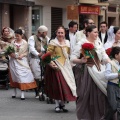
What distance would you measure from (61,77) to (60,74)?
7 centimetres

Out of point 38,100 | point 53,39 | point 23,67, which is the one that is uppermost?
point 53,39

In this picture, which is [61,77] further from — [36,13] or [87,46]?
[36,13]

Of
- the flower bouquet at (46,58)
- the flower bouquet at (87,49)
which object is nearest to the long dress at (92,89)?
the flower bouquet at (87,49)

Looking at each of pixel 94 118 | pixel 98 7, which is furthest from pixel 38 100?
pixel 98 7

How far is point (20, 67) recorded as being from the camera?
11977 mm

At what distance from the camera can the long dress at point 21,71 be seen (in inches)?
469

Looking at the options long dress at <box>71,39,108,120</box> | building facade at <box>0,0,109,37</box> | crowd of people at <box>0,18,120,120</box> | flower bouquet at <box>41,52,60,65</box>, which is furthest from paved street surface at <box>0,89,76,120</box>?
building facade at <box>0,0,109,37</box>

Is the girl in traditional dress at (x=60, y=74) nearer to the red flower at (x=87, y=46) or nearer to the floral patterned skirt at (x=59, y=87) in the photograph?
the floral patterned skirt at (x=59, y=87)

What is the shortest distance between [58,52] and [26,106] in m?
1.69

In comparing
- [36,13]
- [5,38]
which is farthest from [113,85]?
[36,13]

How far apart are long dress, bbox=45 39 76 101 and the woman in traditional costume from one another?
1192 mm

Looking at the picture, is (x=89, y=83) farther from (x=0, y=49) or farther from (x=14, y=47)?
(x=0, y=49)

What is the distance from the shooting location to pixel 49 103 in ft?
36.4

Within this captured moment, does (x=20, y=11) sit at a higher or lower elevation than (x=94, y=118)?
higher
